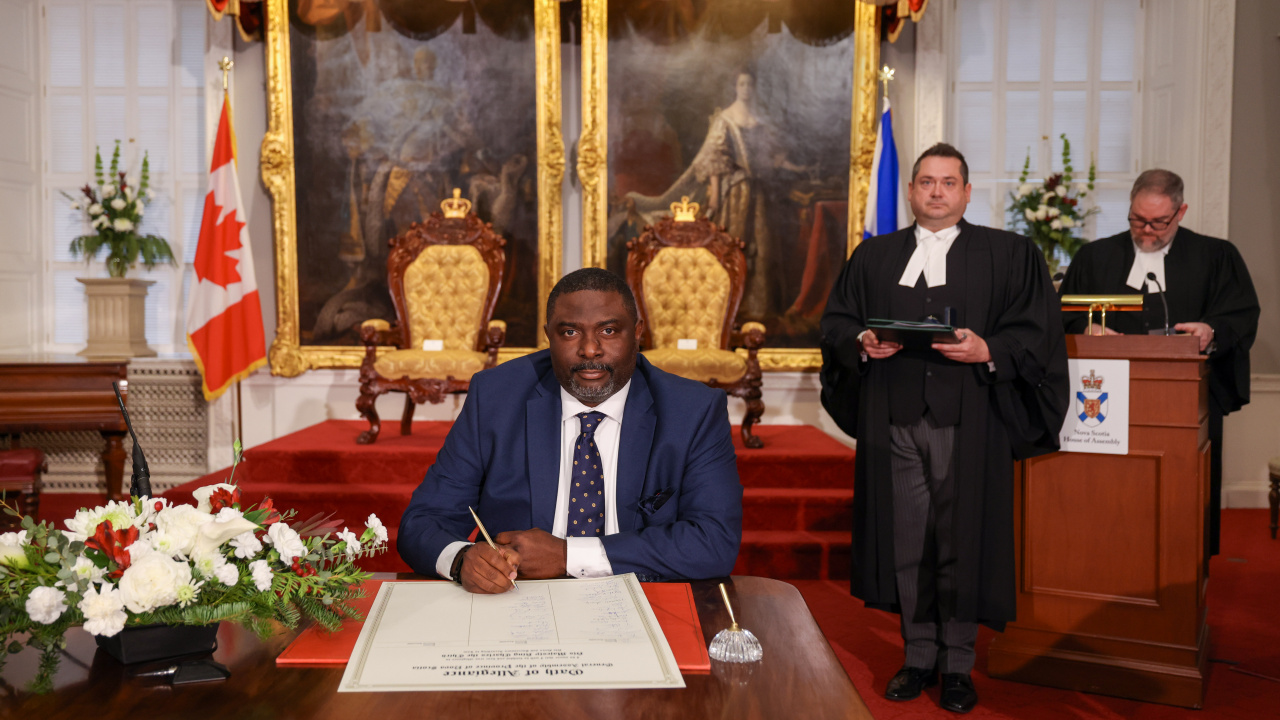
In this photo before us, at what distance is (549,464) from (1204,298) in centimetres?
388

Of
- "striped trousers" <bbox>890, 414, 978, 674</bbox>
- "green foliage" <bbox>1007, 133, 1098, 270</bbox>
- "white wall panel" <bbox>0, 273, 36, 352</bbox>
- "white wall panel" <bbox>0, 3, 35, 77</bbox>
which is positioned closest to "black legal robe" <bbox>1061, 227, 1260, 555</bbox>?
"striped trousers" <bbox>890, 414, 978, 674</bbox>

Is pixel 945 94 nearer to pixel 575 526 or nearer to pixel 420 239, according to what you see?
pixel 420 239

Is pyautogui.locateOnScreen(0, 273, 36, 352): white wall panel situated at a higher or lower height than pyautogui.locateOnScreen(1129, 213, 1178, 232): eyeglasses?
lower

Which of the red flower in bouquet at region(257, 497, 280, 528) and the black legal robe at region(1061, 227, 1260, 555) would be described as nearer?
the red flower in bouquet at region(257, 497, 280, 528)

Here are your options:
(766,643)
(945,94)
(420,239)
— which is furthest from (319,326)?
(766,643)

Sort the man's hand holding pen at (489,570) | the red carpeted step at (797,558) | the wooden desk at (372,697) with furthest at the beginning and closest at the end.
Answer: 1. the red carpeted step at (797,558)
2. the man's hand holding pen at (489,570)
3. the wooden desk at (372,697)

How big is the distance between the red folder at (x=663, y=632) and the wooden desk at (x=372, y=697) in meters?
0.02

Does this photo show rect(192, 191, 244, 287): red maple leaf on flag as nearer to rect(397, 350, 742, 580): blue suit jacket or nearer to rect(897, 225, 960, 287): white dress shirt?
rect(397, 350, 742, 580): blue suit jacket

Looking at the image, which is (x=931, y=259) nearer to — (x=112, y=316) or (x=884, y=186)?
(x=884, y=186)

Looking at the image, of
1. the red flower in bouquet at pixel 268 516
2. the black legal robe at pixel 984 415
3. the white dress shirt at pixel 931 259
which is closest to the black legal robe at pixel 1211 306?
the black legal robe at pixel 984 415

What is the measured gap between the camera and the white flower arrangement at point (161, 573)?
1266 mm

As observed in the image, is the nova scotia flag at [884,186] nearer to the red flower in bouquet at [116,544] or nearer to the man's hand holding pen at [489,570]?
the man's hand holding pen at [489,570]

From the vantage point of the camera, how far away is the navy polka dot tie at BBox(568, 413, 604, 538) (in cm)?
219

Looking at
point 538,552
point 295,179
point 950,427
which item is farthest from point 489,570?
point 295,179
